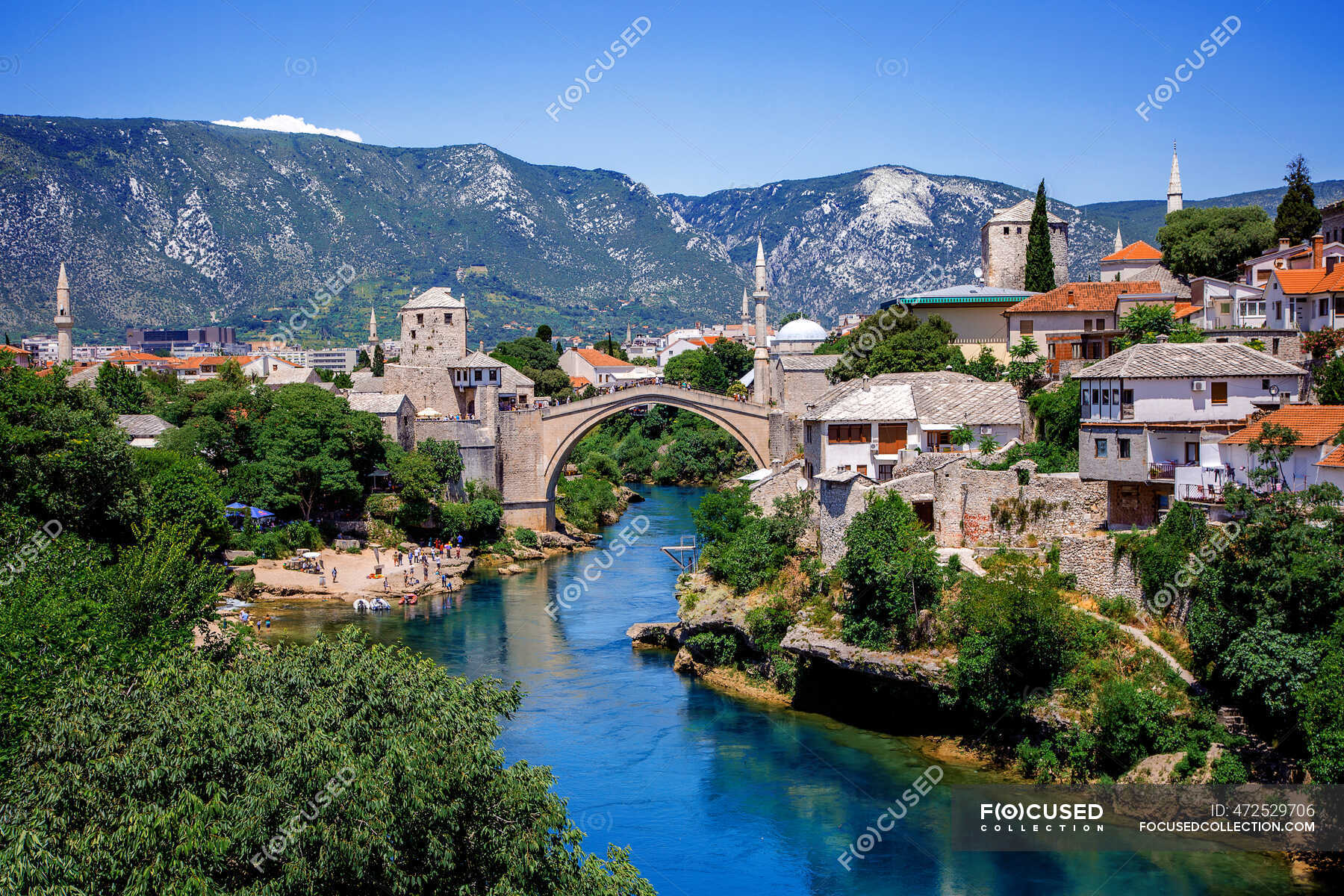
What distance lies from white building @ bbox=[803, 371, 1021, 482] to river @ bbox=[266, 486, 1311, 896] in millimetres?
7444

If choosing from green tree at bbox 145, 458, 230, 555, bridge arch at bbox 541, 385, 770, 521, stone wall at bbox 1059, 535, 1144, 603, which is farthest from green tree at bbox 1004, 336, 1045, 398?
green tree at bbox 145, 458, 230, 555

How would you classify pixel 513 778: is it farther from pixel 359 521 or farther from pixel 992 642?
pixel 359 521

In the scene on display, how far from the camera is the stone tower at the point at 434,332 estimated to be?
195 ft

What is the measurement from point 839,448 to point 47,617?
63.9 ft

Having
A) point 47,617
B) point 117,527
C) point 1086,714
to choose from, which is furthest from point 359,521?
point 1086,714

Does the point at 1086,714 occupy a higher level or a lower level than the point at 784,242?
lower

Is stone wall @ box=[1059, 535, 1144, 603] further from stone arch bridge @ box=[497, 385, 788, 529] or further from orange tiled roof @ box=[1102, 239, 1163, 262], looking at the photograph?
stone arch bridge @ box=[497, 385, 788, 529]

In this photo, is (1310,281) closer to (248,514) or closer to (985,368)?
(985,368)

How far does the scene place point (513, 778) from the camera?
550 inches

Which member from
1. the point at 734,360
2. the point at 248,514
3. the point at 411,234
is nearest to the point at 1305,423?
the point at 248,514

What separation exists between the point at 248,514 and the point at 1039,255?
32282 millimetres

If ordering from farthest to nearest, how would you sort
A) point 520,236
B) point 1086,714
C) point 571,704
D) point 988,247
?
point 520,236
point 988,247
point 571,704
point 1086,714

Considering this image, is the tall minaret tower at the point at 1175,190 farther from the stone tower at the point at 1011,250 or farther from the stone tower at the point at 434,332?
the stone tower at the point at 434,332

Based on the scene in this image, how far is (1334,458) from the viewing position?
21625 mm
